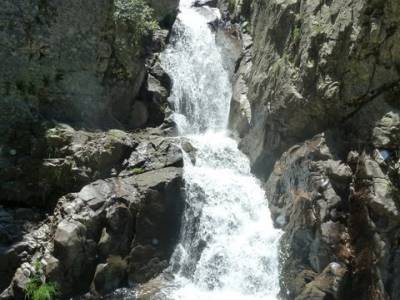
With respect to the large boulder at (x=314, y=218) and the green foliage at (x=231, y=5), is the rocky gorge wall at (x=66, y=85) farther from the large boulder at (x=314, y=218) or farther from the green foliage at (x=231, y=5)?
the large boulder at (x=314, y=218)

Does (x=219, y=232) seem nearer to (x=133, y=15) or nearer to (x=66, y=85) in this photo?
(x=66, y=85)

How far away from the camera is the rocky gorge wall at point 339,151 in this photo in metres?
9.59

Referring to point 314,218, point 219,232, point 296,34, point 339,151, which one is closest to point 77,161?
point 219,232

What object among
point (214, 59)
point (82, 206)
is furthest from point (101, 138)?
point (214, 59)

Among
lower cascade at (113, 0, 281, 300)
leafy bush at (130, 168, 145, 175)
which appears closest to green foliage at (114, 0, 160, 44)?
lower cascade at (113, 0, 281, 300)

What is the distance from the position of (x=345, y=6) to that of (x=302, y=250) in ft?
18.4

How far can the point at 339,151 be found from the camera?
35.2 feet

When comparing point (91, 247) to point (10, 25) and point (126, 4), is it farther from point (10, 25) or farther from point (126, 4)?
point (126, 4)

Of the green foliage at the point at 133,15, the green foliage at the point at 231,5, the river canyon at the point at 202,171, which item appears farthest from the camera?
the green foliage at the point at 231,5

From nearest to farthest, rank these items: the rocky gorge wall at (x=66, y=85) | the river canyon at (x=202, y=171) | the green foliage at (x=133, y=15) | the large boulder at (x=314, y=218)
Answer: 1. the river canyon at (x=202, y=171)
2. the large boulder at (x=314, y=218)
3. the rocky gorge wall at (x=66, y=85)
4. the green foliage at (x=133, y=15)

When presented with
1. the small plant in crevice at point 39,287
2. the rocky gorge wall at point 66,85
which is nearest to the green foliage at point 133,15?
the rocky gorge wall at point 66,85

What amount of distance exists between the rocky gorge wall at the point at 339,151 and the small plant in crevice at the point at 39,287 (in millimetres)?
5069

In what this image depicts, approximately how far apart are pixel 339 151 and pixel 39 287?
23.3ft

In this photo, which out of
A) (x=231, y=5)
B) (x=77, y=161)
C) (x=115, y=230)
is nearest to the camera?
(x=115, y=230)
